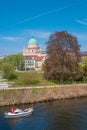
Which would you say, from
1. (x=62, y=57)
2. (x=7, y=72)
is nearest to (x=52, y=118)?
(x=62, y=57)

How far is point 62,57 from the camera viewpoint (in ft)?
270

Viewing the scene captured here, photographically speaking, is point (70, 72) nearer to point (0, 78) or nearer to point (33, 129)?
point (0, 78)

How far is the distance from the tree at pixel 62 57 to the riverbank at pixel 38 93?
23.4 ft

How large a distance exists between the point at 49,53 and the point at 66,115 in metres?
35.3

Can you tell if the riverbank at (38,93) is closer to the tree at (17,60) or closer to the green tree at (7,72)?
the green tree at (7,72)

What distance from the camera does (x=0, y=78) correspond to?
88188 millimetres

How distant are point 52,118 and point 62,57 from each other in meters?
35.2

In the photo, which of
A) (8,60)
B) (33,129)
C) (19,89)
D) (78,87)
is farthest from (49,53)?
(8,60)

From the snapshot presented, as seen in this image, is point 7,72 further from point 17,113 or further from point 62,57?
point 17,113

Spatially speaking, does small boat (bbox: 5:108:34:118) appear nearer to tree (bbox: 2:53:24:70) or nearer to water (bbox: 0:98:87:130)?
water (bbox: 0:98:87:130)

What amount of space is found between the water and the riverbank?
3.58 meters

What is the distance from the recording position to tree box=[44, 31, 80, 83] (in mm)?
81812

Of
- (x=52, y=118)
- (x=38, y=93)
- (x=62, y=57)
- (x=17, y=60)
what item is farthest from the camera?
(x=17, y=60)

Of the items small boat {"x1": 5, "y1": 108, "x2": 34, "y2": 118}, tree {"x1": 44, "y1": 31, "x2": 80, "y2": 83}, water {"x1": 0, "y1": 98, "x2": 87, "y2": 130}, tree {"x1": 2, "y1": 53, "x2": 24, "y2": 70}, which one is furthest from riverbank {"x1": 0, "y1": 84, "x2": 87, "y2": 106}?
tree {"x1": 2, "y1": 53, "x2": 24, "y2": 70}
